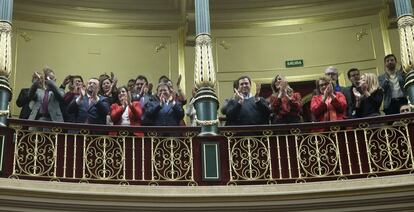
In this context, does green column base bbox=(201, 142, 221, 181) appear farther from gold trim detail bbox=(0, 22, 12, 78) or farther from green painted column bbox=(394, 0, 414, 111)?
gold trim detail bbox=(0, 22, 12, 78)

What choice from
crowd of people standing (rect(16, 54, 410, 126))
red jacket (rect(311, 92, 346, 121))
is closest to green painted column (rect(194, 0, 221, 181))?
crowd of people standing (rect(16, 54, 410, 126))

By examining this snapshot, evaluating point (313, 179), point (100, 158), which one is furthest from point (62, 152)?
point (313, 179)

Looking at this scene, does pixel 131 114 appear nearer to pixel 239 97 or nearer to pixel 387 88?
pixel 239 97

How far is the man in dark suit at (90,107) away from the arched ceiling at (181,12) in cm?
407

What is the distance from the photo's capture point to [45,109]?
1014 cm

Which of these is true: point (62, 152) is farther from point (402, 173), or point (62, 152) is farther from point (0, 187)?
point (402, 173)

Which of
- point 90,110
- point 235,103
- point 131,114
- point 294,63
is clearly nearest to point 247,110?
point 235,103

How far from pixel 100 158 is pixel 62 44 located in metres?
4.53

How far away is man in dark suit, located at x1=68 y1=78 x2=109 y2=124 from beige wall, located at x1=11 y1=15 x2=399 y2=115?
3549 mm

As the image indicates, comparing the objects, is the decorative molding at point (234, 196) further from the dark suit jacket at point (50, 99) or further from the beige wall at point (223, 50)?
the beige wall at point (223, 50)

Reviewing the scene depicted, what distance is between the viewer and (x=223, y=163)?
32.1 feet

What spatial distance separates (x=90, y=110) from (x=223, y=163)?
180 centimetres

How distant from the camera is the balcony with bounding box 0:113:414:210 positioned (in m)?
9.31

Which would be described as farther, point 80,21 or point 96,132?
point 80,21
